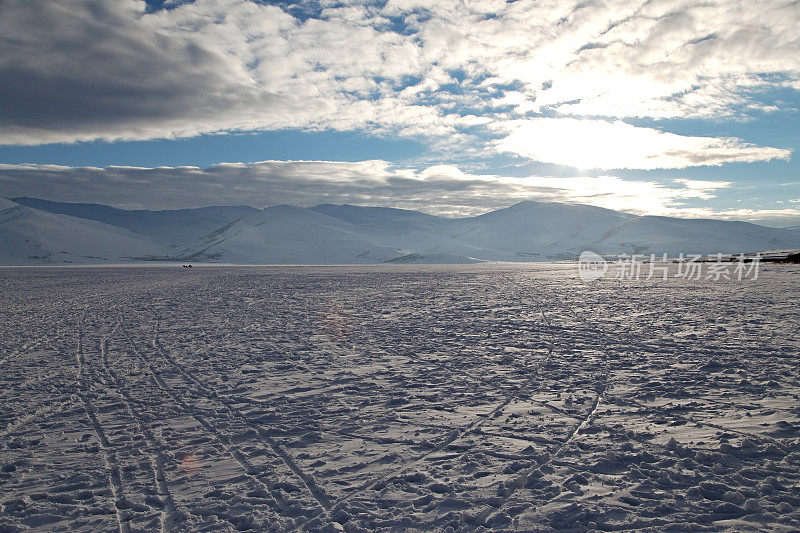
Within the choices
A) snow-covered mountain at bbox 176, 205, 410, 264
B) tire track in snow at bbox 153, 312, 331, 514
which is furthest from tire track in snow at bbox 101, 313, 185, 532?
snow-covered mountain at bbox 176, 205, 410, 264

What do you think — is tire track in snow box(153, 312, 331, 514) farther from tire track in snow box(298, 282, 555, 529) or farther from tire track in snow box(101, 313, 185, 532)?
tire track in snow box(101, 313, 185, 532)

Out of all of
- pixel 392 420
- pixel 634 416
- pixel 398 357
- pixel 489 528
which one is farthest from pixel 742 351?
pixel 489 528

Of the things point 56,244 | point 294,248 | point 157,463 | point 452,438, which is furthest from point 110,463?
point 56,244

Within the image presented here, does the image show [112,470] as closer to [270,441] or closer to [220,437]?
[220,437]

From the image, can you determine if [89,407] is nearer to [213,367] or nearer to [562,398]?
[213,367]

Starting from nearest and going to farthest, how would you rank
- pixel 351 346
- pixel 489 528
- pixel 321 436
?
pixel 489 528, pixel 321 436, pixel 351 346

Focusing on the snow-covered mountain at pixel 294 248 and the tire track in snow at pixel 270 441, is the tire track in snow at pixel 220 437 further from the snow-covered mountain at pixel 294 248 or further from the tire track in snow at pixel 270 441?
the snow-covered mountain at pixel 294 248
